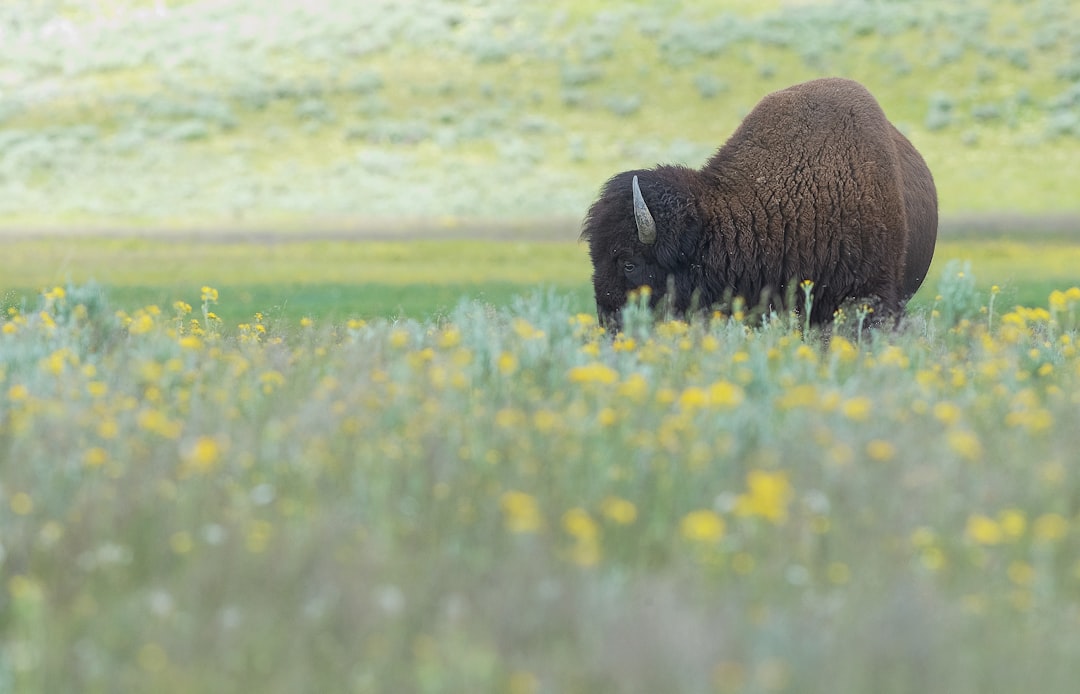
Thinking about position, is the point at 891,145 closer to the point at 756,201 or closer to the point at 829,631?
the point at 756,201

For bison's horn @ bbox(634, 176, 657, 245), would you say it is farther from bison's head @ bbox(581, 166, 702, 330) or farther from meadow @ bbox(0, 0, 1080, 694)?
meadow @ bbox(0, 0, 1080, 694)

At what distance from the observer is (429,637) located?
329cm

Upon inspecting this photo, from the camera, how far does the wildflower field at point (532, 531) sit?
3.12m

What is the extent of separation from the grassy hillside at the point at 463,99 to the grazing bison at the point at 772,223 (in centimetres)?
2060

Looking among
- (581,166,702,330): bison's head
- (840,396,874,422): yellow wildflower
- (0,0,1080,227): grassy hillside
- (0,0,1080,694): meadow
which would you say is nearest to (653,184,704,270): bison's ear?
(581,166,702,330): bison's head

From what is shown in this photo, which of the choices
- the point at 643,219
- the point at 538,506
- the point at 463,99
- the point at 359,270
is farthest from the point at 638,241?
the point at 463,99

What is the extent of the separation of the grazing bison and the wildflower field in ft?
9.89

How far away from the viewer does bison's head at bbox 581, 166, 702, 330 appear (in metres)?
9.19

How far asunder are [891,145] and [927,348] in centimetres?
244

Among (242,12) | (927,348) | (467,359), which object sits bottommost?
(927,348)

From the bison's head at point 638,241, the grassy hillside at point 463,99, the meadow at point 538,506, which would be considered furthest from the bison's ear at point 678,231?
the grassy hillside at point 463,99

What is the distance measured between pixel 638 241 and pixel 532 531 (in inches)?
232

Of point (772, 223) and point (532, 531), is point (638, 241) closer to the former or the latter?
point (772, 223)

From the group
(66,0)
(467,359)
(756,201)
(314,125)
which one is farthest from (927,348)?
(66,0)
